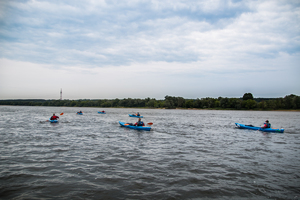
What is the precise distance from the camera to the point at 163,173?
36.7 feet

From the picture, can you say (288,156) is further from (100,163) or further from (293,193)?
(100,163)

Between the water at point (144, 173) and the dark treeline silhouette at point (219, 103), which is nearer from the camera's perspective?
the water at point (144, 173)

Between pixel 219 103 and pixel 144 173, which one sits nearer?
pixel 144 173

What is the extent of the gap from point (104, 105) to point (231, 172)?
19075 centimetres

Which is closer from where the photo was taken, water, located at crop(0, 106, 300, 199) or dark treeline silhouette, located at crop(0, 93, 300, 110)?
water, located at crop(0, 106, 300, 199)

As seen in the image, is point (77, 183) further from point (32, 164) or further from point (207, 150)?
point (207, 150)

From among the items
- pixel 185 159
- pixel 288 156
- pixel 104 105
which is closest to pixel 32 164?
pixel 185 159

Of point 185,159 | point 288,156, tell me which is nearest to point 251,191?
point 185,159

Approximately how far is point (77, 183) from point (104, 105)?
626 feet

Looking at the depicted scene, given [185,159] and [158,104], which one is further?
[158,104]

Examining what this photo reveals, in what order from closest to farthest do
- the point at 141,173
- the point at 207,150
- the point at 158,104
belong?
1. the point at 141,173
2. the point at 207,150
3. the point at 158,104

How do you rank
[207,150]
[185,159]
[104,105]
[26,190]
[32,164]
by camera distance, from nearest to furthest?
[26,190] → [32,164] → [185,159] → [207,150] → [104,105]

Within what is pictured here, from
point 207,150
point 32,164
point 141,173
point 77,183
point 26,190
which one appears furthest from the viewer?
point 207,150

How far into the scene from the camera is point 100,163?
12727mm
